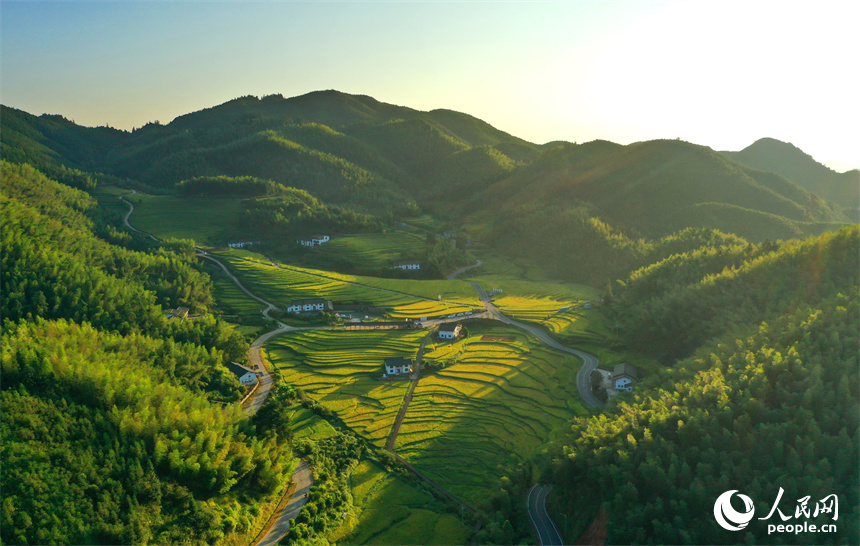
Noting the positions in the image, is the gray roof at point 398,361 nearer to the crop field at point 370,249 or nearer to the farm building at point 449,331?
the farm building at point 449,331

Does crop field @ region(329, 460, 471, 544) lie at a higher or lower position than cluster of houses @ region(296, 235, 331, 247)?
Answer: lower

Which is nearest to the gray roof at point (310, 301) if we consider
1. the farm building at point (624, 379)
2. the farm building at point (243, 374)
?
the farm building at point (243, 374)

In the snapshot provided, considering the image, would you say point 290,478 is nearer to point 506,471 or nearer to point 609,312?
point 506,471

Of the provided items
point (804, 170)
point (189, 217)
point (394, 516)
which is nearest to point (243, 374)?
point (394, 516)

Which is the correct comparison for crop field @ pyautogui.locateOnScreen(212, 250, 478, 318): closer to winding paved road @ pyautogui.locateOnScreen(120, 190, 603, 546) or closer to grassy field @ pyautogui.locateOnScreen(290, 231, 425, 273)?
winding paved road @ pyautogui.locateOnScreen(120, 190, 603, 546)

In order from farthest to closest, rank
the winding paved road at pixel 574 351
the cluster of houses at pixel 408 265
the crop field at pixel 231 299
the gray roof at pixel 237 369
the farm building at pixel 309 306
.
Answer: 1. the cluster of houses at pixel 408 265
2. the crop field at pixel 231 299
3. the farm building at pixel 309 306
4. the gray roof at pixel 237 369
5. the winding paved road at pixel 574 351


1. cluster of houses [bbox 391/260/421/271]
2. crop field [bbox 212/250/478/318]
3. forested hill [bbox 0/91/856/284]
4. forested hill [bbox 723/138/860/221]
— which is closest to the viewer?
crop field [bbox 212/250/478/318]

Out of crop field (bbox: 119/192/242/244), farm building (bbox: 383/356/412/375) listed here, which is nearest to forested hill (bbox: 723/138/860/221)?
farm building (bbox: 383/356/412/375)
